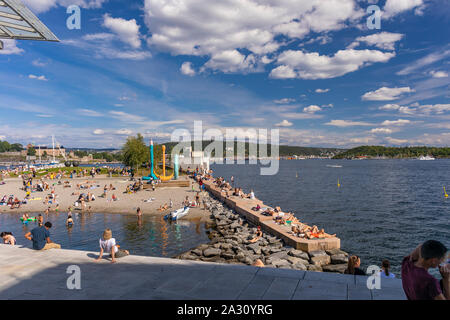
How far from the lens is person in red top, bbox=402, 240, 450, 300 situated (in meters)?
3.53

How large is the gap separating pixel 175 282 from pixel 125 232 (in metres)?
15.8

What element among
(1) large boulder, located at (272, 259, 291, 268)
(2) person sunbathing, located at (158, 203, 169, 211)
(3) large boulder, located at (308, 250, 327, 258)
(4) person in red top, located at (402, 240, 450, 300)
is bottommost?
(3) large boulder, located at (308, 250, 327, 258)

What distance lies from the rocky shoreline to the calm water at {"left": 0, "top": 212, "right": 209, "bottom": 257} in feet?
5.10

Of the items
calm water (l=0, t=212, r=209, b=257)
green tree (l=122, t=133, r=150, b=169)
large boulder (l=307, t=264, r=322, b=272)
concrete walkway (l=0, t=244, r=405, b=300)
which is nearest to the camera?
concrete walkway (l=0, t=244, r=405, b=300)

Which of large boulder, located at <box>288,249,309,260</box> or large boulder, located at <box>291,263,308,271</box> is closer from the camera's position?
large boulder, located at <box>291,263,308,271</box>

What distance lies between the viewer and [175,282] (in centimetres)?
627

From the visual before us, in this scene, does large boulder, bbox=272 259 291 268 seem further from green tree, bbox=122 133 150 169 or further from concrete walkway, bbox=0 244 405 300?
green tree, bbox=122 133 150 169

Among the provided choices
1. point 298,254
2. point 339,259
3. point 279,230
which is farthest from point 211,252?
point 339,259

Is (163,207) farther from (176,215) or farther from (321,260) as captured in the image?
(321,260)

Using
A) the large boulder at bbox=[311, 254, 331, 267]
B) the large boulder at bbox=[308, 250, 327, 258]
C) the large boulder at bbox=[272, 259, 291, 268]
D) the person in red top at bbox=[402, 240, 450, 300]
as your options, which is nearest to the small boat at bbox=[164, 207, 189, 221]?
the large boulder at bbox=[272, 259, 291, 268]
